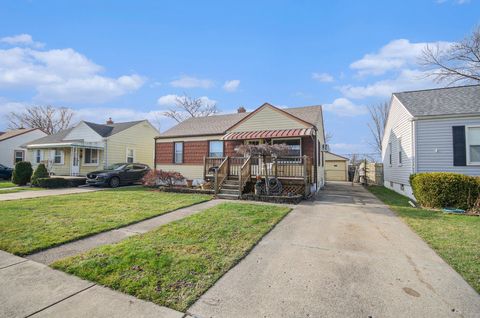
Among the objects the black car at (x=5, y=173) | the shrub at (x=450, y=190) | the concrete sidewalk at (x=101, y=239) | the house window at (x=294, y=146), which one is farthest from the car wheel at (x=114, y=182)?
the shrub at (x=450, y=190)

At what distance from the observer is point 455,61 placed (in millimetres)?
11773

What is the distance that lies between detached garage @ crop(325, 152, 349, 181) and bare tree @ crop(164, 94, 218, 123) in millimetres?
17585

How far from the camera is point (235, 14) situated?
10.6m

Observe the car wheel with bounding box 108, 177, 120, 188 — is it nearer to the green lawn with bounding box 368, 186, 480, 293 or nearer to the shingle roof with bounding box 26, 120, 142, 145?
the shingle roof with bounding box 26, 120, 142, 145

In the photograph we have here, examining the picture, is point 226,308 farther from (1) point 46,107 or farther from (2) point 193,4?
(1) point 46,107

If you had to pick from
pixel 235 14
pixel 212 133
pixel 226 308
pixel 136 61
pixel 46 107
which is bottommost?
pixel 226 308

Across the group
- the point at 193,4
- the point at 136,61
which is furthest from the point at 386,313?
the point at 136,61

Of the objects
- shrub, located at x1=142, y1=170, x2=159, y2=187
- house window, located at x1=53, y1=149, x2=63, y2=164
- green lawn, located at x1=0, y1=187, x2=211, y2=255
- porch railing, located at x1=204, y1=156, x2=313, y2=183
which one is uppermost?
house window, located at x1=53, y1=149, x2=63, y2=164

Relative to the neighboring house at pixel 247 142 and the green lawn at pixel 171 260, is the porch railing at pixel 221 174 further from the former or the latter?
the green lawn at pixel 171 260

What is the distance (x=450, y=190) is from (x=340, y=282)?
7600 millimetres

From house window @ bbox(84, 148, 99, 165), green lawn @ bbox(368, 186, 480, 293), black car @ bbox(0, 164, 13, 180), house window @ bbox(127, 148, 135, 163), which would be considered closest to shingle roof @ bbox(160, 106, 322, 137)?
house window @ bbox(127, 148, 135, 163)

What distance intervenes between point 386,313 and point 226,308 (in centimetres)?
168

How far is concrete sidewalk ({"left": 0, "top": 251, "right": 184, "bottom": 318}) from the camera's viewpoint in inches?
91.9

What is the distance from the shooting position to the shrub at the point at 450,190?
25.0 ft
